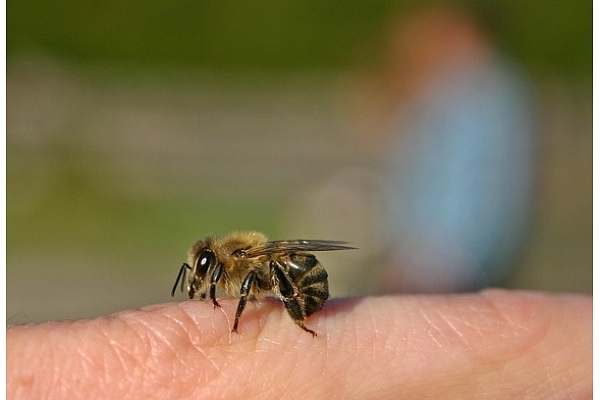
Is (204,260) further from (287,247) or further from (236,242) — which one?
(287,247)

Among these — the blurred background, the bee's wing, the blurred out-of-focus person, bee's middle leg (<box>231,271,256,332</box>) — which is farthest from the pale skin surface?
the blurred background

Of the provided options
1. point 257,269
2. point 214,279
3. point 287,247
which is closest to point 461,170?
point 287,247

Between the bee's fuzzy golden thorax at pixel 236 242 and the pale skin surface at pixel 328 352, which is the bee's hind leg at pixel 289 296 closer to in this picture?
the pale skin surface at pixel 328 352

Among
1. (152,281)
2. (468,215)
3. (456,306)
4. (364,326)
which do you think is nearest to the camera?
(364,326)

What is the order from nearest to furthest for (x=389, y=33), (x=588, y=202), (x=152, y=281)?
(x=152, y=281)
(x=588, y=202)
(x=389, y=33)

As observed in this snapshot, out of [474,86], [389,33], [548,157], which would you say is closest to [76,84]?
[389,33]

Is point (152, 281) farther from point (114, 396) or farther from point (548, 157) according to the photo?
point (114, 396)

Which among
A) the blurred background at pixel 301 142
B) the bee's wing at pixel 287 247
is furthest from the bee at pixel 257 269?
the blurred background at pixel 301 142
